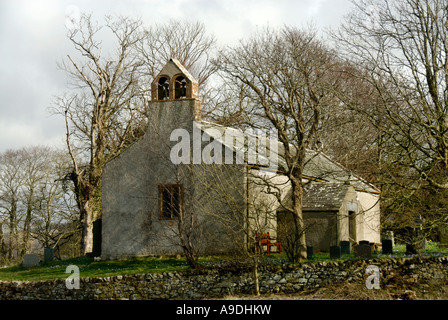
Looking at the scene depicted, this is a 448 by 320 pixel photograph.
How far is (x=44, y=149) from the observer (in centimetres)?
4622

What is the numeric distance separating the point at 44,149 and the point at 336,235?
91.4 feet

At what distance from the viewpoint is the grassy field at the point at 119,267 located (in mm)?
23000

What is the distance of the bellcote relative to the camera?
1072 inches

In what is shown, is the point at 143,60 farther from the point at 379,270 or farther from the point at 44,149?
the point at 379,270

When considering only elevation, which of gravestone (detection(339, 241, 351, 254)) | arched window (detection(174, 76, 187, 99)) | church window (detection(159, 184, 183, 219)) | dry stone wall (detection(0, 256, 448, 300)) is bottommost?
dry stone wall (detection(0, 256, 448, 300))

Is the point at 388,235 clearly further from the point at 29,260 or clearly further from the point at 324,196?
the point at 29,260

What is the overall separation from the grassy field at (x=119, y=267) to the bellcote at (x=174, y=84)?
24.9ft

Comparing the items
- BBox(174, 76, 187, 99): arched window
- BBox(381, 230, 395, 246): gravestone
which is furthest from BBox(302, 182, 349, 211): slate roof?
BBox(174, 76, 187, 99): arched window

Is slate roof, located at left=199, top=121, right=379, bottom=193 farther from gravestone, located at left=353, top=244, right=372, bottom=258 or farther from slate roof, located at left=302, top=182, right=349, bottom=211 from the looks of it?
gravestone, located at left=353, top=244, right=372, bottom=258

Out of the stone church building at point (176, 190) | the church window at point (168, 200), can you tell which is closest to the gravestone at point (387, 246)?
the stone church building at point (176, 190)

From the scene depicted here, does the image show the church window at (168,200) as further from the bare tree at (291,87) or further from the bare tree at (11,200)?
the bare tree at (11,200)

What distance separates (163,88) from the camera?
1099 inches
